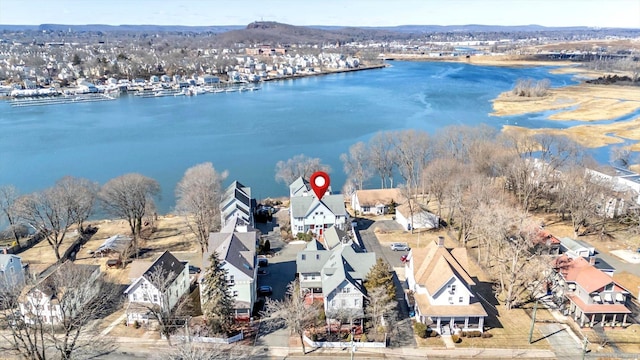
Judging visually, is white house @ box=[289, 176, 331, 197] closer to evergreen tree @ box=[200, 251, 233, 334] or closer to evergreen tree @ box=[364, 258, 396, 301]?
evergreen tree @ box=[364, 258, 396, 301]

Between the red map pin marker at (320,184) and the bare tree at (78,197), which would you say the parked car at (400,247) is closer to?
the red map pin marker at (320,184)

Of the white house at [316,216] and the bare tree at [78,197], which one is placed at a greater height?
the bare tree at [78,197]

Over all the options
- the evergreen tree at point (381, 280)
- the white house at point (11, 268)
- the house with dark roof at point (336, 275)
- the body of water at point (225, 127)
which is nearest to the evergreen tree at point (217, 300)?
the house with dark roof at point (336, 275)

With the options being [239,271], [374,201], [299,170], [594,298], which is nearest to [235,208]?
[299,170]

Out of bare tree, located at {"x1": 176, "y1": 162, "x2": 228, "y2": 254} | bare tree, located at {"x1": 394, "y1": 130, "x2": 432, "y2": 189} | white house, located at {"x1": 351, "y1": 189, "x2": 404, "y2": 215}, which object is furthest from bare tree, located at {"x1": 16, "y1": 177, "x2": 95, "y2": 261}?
bare tree, located at {"x1": 394, "y1": 130, "x2": 432, "y2": 189}

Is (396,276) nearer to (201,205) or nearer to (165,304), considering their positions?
(165,304)

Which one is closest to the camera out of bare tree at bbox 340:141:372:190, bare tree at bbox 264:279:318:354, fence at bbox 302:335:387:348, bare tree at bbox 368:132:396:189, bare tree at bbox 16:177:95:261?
bare tree at bbox 264:279:318:354

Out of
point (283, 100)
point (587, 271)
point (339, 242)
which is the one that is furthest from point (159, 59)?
Result: point (587, 271)
